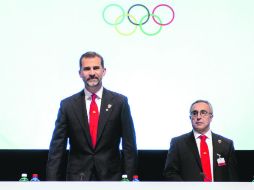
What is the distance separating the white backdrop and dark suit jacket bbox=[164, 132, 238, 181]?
74cm

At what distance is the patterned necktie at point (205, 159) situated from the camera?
452 centimetres

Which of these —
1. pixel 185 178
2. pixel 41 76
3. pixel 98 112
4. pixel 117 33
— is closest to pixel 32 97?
pixel 41 76

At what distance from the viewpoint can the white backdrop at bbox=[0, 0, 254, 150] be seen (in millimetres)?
5391

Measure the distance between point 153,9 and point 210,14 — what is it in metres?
0.61

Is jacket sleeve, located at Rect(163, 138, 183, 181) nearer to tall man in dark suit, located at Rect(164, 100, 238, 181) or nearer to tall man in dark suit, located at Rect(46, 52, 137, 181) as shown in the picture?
tall man in dark suit, located at Rect(164, 100, 238, 181)

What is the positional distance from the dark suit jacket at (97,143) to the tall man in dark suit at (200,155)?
2.08ft

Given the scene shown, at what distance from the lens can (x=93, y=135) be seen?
13.2 ft
